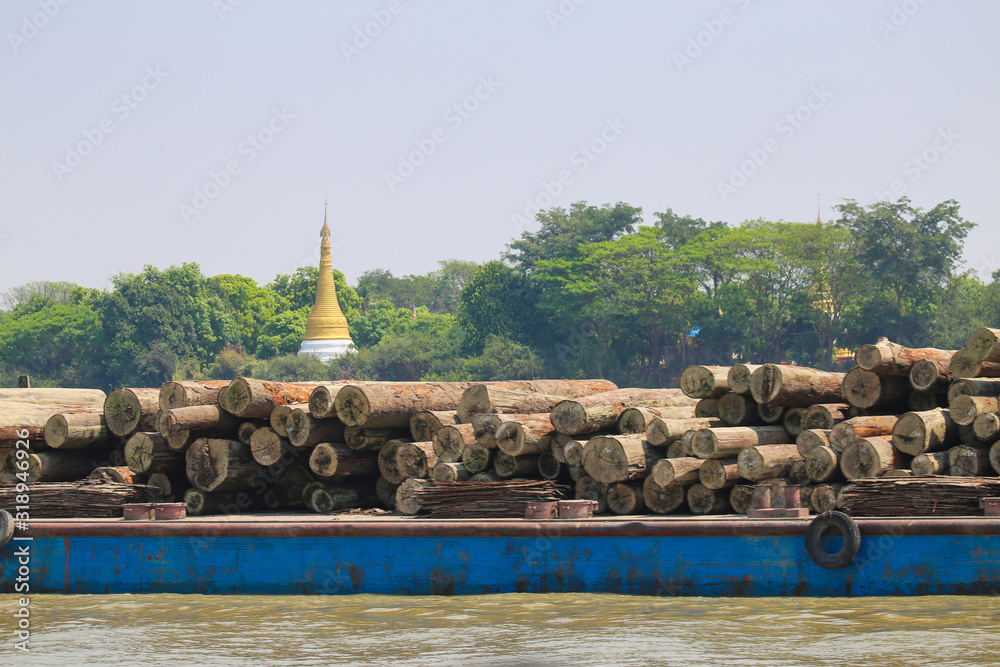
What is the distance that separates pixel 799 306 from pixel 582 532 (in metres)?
58.7

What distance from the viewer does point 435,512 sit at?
10.8 meters

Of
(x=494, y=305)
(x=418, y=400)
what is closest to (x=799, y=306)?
(x=494, y=305)

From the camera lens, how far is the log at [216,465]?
12.1 metres

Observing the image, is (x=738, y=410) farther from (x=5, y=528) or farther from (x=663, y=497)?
(x=5, y=528)

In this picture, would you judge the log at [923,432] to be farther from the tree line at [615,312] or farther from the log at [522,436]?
the tree line at [615,312]

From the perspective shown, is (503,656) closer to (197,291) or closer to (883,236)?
(883,236)

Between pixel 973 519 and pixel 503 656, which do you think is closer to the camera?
pixel 503 656

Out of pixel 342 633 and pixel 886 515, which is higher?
pixel 886 515

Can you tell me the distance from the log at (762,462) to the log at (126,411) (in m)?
6.26

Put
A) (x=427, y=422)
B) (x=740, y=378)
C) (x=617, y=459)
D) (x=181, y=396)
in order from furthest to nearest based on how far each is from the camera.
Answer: (x=181, y=396) → (x=427, y=422) → (x=740, y=378) → (x=617, y=459)

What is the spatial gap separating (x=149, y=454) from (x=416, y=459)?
9.29 feet

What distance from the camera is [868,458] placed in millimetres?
10734

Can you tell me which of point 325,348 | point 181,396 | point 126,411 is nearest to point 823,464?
point 181,396

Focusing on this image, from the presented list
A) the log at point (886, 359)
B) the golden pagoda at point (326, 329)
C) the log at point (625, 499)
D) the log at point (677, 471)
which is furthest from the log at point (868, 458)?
the golden pagoda at point (326, 329)
